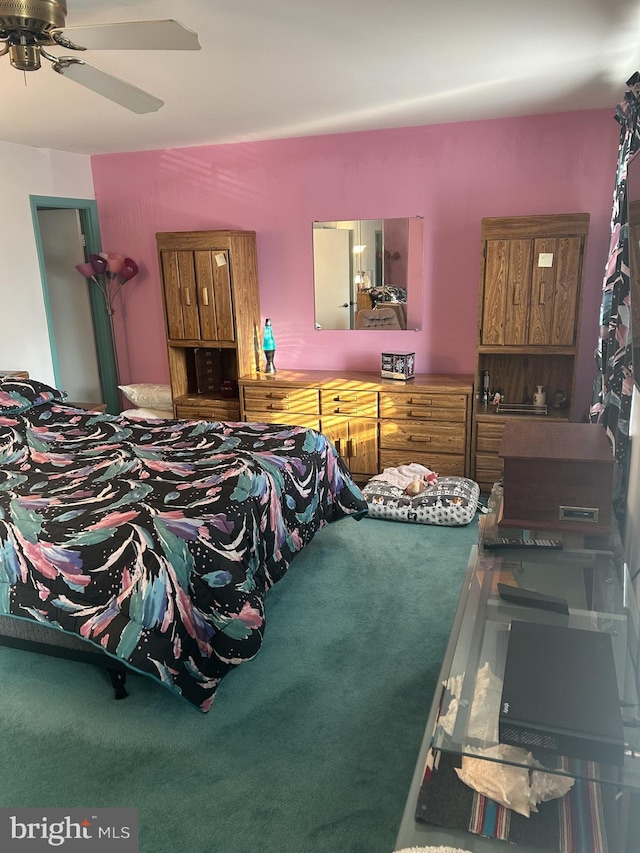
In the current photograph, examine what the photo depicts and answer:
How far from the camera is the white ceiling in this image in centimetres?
221

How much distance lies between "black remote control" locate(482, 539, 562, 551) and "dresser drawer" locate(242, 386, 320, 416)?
8.50ft

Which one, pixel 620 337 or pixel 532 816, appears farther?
pixel 620 337

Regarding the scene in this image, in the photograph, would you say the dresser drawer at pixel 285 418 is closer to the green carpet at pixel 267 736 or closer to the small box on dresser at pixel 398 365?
the small box on dresser at pixel 398 365

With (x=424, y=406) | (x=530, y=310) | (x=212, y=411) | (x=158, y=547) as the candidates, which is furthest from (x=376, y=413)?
(x=158, y=547)

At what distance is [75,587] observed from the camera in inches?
91.5

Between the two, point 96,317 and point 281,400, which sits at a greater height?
point 96,317

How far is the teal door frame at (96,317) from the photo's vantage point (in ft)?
16.3

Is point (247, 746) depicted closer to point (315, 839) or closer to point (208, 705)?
point (208, 705)

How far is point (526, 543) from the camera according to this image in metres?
2.09

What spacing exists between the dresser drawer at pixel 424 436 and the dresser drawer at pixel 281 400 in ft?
1.78

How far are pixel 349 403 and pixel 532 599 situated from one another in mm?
2795

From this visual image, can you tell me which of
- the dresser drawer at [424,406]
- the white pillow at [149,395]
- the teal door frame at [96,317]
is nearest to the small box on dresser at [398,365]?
the dresser drawer at [424,406]

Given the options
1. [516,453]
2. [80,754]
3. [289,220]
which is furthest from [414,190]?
[80,754]

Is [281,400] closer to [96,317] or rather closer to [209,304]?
[209,304]
